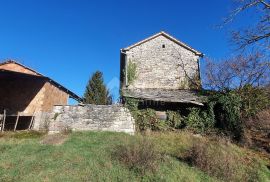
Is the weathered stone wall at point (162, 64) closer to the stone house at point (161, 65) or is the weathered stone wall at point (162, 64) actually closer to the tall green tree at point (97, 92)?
the stone house at point (161, 65)

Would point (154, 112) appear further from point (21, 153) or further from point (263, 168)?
point (21, 153)

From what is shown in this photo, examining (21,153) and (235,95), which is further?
(235,95)

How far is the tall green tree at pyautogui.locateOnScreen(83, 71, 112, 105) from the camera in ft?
101

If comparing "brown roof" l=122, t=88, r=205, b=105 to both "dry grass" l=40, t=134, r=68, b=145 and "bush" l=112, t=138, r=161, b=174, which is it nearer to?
"dry grass" l=40, t=134, r=68, b=145

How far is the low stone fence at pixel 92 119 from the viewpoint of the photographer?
15867 mm

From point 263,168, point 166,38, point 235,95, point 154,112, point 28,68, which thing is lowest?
point 263,168

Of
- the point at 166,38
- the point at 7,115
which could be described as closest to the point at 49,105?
the point at 7,115

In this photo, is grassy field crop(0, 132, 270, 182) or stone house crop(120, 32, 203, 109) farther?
stone house crop(120, 32, 203, 109)

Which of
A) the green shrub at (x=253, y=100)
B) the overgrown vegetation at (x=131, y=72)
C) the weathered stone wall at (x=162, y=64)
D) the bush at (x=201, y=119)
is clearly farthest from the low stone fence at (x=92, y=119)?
the green shrub at (x=253, y=100)

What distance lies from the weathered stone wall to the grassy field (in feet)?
33.8

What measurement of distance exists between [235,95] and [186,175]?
32.5ft

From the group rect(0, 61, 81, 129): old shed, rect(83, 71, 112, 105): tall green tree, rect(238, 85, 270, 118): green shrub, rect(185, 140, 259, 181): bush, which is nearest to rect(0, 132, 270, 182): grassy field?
rect(185, 140, 259, 181): bush

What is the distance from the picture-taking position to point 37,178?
771 cm

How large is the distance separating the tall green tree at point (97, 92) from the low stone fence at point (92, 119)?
13928mm
